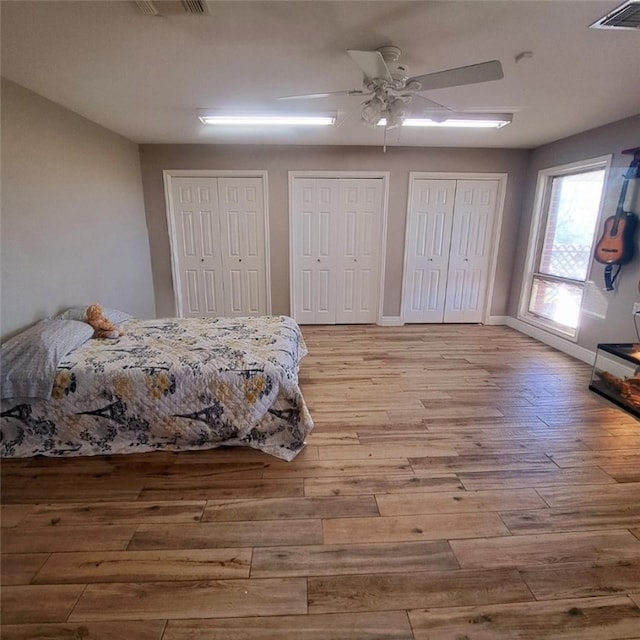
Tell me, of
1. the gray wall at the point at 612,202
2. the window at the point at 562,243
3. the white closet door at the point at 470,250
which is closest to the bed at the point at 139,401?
the gray wall at the point at 612,202

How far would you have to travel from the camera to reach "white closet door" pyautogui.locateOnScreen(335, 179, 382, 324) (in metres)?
4.57

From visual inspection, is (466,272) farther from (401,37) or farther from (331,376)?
(401,37)

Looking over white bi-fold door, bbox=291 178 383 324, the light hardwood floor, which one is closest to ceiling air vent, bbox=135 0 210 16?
the light hardwood floor

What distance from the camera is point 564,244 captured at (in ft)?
13.6

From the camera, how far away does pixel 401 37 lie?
73.6 inches

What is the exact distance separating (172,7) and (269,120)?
1.64 meters

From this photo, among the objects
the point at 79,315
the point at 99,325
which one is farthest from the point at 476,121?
the point at 79,315

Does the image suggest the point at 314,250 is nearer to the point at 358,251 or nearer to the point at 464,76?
the point at 358,251

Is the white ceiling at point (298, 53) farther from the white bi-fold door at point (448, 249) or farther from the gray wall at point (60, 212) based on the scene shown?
the white bi-fold door at point (448, 249)

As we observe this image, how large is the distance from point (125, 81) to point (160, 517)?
2.90 metres

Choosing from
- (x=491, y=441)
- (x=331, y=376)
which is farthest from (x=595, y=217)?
(x=331, y=376)

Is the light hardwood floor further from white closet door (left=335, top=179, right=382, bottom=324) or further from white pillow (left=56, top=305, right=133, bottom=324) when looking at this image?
white closet door (left=335, top=179, right=382, bottom=324)

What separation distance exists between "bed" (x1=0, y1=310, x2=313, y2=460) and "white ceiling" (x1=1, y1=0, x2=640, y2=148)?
5.85 ft

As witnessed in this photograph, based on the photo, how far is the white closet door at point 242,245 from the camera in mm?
4477
